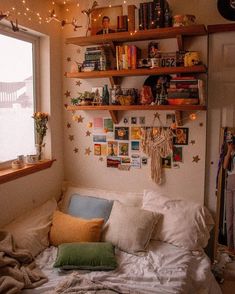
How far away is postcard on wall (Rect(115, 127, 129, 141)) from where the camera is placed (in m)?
2.84

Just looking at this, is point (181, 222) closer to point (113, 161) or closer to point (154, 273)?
point (154, 273)

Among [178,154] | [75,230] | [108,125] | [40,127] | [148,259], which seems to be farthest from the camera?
[108,125]

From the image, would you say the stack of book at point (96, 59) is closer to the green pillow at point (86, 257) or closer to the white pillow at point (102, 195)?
the white pillow at point (102, 195)

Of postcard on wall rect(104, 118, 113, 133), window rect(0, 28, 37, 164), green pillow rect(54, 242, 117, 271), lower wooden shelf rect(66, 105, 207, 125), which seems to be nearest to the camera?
green pillow rect(54, 242, 117, 271)

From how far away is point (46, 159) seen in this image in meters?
2.94

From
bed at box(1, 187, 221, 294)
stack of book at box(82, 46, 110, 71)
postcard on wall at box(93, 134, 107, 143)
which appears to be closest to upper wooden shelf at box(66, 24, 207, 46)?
stack of book at box(82, 46, 110, 71)

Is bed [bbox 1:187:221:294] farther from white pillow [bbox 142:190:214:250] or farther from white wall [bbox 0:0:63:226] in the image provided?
white wall [bbox 0:0:63:226]

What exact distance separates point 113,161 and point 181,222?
2.81 ft

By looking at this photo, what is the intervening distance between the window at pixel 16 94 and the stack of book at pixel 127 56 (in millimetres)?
804

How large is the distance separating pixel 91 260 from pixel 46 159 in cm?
120

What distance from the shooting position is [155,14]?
249 centimetres

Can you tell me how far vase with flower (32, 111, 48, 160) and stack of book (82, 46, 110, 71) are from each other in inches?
22.3

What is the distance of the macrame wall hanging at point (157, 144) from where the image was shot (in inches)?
106

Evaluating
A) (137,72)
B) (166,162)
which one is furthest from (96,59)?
(166,162)
